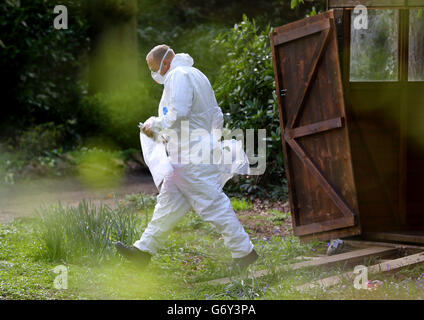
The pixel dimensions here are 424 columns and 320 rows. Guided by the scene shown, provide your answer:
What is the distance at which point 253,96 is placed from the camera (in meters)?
10.4

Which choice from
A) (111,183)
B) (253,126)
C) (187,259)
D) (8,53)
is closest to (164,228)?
(187,259)

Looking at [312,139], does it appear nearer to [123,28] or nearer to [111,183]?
[111,183]

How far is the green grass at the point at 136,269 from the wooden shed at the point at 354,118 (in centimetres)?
64

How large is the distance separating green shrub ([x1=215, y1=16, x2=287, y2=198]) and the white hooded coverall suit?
417 centimetres

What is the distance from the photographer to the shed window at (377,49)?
23.5 ft

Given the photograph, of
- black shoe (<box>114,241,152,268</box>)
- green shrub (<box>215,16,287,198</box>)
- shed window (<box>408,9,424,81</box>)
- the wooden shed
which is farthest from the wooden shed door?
green shrub (<box>215,16,287,198</box>)

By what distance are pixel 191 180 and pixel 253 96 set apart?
5.05 meters

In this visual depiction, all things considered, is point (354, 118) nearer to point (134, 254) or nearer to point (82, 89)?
point (134, 254)

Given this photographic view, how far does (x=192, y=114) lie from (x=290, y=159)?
1730mm

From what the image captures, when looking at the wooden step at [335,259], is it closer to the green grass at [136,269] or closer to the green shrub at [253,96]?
the green grass at [136,269]

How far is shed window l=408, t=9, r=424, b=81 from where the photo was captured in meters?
7.29

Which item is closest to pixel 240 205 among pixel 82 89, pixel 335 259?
pixel 335 259

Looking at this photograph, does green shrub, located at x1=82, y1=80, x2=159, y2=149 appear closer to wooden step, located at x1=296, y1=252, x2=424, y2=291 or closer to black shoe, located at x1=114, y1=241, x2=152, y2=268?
black shoe, located at x1=114, y1=241, x2=152, y2=268

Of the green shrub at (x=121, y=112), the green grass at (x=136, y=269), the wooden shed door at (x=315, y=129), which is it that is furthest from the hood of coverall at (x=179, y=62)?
the green shrub at (x=121, y=112)
